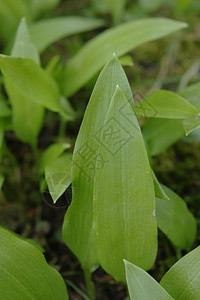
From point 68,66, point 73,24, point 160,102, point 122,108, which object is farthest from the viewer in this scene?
point 73,24

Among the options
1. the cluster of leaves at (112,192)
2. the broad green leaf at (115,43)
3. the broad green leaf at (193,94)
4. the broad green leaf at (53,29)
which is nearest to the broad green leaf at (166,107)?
the cluster of leaves at (112,192)

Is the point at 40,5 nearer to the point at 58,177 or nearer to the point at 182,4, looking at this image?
the point at 182,4

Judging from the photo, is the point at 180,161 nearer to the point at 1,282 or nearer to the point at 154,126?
the point at 154,126

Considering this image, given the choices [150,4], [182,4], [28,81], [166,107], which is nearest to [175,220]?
[166,107]

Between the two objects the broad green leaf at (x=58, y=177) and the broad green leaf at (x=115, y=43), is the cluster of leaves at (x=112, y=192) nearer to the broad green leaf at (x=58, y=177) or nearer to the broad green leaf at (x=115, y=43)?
the broad green leaf at (x=58, y=177)

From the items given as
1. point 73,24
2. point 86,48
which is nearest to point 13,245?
point 86,48

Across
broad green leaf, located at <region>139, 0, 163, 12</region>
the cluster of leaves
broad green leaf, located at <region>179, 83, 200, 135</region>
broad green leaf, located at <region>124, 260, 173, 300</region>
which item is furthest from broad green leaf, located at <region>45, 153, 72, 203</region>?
broad green leaf, located at <region>139, 0, 163, 12</region>
